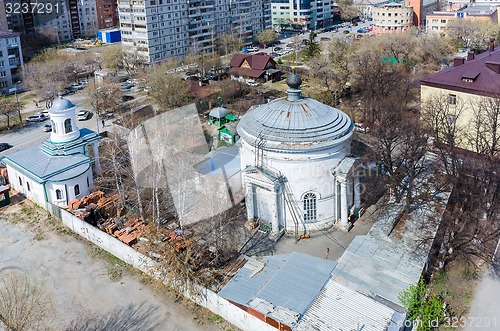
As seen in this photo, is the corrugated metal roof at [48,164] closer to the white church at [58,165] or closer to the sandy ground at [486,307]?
the white church at [58,165]

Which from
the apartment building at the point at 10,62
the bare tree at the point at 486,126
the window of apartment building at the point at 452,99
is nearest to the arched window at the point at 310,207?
the bare tree at the point at 486,126

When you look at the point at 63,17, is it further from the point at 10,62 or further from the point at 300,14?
the point at 300,14

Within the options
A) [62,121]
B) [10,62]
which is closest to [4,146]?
[62,121]

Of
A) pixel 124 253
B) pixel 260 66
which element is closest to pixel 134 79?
pixel 260 66

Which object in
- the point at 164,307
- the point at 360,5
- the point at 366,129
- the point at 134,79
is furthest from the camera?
the point at 360,5

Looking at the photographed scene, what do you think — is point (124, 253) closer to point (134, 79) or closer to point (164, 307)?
point (164, 307)

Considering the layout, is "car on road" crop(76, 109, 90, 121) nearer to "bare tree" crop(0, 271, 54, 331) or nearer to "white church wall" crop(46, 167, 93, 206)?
"white church wall" crop(46, 167, 93, 206)
